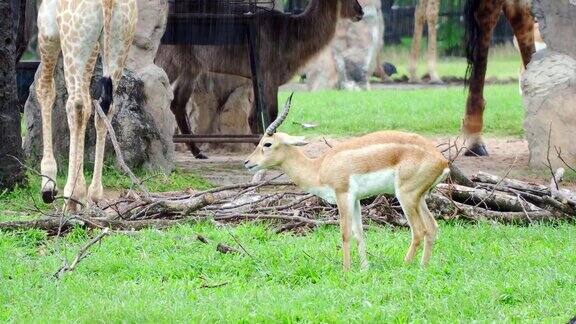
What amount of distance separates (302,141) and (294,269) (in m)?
0.66

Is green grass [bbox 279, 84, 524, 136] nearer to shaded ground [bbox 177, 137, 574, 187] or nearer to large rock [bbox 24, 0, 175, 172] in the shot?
shaded ground [bbox 177, 137, 574, 187]

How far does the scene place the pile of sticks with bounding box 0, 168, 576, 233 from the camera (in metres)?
7.82

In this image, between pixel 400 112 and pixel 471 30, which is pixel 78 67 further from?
pixel 400 112

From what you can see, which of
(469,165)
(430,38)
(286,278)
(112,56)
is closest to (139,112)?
(112,56)

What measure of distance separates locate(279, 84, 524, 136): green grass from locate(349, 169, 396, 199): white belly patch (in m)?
7.61

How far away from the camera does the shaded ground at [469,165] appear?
10820 millimetres

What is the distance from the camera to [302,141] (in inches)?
252

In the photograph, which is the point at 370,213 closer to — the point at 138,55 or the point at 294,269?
the point at 294,269

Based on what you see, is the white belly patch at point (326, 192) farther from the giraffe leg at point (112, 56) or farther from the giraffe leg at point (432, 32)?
the giraffe leg at point (432, 32)

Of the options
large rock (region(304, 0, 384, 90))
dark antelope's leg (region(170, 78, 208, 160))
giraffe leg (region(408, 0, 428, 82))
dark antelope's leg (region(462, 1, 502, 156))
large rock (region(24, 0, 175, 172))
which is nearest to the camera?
large rock (region(24, 0, 175, 172))

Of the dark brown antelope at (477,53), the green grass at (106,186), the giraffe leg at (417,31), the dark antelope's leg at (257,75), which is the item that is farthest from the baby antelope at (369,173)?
the giraffe leg at (417,31)

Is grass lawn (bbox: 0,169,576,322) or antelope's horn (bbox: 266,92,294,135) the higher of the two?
antelope's horn (bbox: 266,92,294,135)

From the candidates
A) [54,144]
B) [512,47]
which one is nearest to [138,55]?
[54,144]

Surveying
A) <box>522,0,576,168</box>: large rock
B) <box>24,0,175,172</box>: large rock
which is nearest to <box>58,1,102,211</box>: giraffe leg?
<box>24,0,175,172</box>: large rock
